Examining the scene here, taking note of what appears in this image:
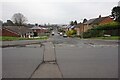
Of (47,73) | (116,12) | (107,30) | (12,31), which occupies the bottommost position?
(47,73)

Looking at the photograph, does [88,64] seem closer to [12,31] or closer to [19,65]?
[19,65]

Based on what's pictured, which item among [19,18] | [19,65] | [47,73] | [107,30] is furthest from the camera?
[19,18]

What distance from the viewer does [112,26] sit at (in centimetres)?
6406

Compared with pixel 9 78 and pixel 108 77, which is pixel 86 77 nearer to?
pixel 108 77

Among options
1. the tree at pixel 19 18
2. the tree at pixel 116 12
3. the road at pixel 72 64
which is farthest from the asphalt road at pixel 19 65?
the tree at pixel 19 18

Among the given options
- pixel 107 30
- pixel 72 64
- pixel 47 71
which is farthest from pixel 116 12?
pixel 47 71

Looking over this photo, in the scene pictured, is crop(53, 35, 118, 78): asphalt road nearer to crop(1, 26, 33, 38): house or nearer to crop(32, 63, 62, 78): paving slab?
crop(32, 63, 62, 78): paving slab

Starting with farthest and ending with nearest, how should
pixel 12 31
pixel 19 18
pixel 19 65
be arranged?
pixel 19 18 < pixel 12 31 < pixel 19 65

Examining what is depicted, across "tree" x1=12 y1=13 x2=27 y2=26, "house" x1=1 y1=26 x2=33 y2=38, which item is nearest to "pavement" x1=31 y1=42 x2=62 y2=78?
"house" x1=1 y1=26 x2=33 y2=38

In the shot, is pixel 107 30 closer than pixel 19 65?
No

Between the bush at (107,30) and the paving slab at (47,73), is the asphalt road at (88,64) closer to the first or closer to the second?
the paving slab at (47,73)

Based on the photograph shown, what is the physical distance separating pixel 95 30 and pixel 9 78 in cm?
5925

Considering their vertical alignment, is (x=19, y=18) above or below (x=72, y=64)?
above

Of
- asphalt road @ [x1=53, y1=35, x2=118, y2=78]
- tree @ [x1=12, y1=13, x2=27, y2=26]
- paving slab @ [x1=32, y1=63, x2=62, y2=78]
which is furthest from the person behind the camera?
tree @ [x1=12, y1=13, x2=27, y2=26]
